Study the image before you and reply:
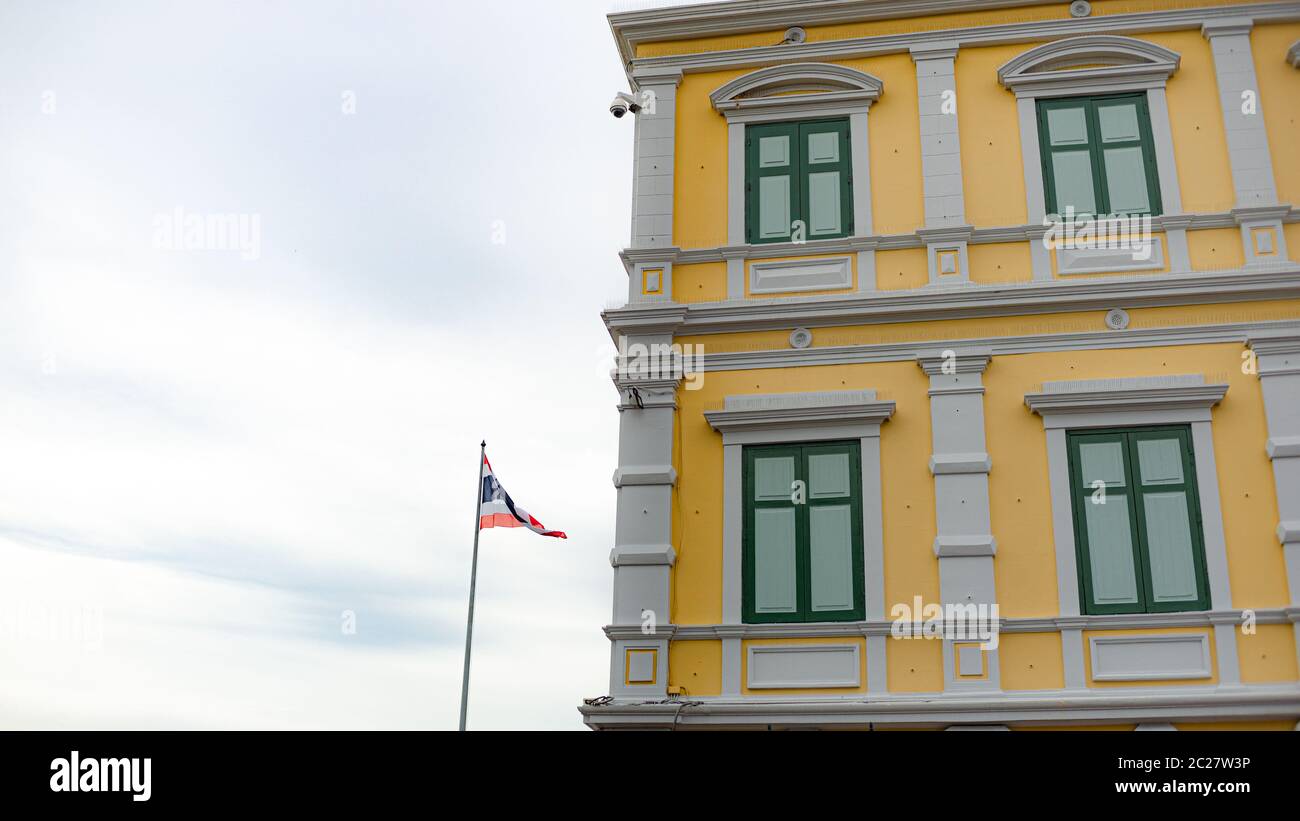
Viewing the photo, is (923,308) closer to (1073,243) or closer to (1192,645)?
(1073,243)

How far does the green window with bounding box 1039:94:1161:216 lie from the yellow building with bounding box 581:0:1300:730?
0.12 ft

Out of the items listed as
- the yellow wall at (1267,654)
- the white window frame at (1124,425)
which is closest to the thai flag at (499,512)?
the white window frame at (1124,425)

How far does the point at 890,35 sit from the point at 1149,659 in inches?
308

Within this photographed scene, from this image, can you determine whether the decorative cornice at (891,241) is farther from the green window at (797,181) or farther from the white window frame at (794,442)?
the white window frame at (794,442)

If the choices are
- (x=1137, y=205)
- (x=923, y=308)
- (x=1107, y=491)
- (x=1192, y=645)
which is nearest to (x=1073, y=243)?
(x=1137, y=205)

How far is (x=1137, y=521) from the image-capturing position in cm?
1262

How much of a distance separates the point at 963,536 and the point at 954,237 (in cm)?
347

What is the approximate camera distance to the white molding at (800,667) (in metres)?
12.7

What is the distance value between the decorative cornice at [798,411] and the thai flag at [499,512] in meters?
4.18

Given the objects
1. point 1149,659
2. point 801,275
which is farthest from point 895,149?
point 1149,659

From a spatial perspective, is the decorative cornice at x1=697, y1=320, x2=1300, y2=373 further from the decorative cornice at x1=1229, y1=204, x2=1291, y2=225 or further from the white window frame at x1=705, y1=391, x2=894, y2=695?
the decorative cornice at x1=1229, y1=204, x2=1291, y2=225

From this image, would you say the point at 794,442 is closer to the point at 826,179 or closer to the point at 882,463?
the point at 882,463

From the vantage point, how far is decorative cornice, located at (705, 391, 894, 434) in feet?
44.0
